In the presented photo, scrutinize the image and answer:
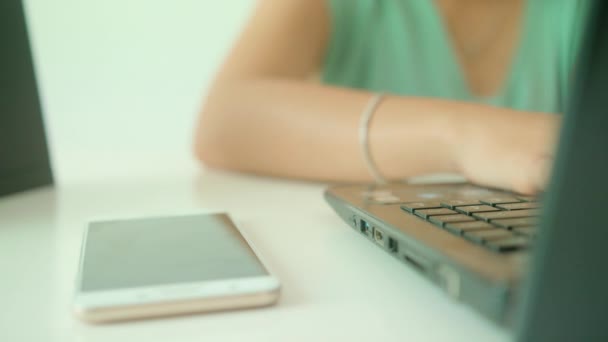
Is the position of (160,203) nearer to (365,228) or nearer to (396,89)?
(365,228)

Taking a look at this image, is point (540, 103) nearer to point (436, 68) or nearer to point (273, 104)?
point (436, 68)

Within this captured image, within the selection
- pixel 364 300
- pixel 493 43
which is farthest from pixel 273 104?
pixel 493 43

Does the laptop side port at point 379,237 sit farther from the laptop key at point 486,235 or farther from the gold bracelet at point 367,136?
the gold bracelet at point 367,136

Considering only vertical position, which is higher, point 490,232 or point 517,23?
point 517,23

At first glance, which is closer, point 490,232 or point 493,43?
point 490,232

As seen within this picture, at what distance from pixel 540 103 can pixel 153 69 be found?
568mm

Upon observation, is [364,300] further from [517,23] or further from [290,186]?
[517,23]

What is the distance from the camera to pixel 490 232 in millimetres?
217

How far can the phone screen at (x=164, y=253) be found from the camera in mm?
224

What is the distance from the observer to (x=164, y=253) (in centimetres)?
26

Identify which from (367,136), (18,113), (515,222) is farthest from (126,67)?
(515,222)

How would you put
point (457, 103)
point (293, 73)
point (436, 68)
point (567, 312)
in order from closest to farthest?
point (567, 312) → point (457, 103) → point (293, 73) → point (436, 68)

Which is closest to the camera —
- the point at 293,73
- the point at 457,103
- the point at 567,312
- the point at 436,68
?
the point at 567,312

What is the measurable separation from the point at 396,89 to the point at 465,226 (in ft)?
1.94
